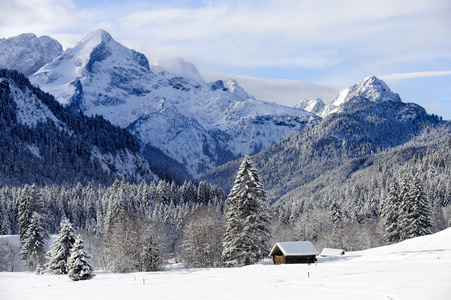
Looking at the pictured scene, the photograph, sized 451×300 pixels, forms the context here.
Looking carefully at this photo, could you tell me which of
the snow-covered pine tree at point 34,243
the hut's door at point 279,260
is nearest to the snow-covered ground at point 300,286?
the hut's door at point 279,260

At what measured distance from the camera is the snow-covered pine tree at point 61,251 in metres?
68.2

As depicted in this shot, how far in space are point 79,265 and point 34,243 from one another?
31.1 m

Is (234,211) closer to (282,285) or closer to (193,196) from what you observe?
(282,285)

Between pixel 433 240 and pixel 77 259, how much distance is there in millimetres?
45003

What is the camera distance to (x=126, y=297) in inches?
1455

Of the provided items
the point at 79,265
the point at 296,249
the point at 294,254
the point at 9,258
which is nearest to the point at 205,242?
the point at 296,249

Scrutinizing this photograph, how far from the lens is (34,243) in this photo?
83.2 meters

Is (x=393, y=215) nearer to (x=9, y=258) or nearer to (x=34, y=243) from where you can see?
(x=34, y=243)

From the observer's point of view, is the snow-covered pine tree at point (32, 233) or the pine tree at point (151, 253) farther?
the snow-covered pine tree at point (32, 233)

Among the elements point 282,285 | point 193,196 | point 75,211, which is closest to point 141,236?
point 282,285

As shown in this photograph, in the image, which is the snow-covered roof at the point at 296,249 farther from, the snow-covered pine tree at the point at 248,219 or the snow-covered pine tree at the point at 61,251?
the snow-covered pine tree at the point at 61,251

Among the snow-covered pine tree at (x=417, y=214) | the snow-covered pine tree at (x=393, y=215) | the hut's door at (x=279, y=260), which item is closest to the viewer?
the hut's door at (x=279, y=260)

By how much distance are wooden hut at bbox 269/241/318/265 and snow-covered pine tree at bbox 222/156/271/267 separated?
380 inches

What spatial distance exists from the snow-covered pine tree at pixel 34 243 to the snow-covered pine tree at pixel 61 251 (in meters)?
13.9
